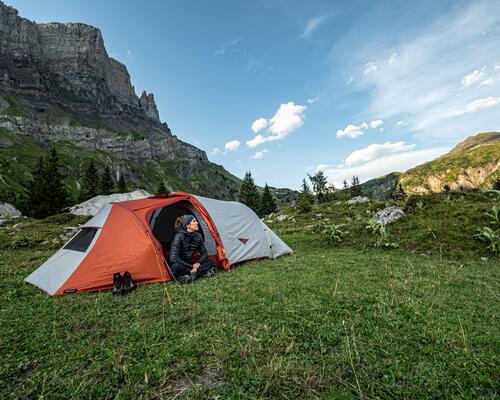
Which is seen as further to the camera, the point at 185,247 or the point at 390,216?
the point at 390,216

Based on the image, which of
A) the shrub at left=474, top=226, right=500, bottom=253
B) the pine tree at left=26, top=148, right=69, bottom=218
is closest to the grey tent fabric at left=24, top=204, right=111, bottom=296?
the shrub at left=474, top=226, right=500, bottom=253

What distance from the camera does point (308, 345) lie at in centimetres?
411

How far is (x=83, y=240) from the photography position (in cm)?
849

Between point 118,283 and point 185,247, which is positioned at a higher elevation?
point 185,247

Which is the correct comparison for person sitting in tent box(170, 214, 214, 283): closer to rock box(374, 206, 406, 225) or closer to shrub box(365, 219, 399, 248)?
shrub box(365, 219, 399, 248)

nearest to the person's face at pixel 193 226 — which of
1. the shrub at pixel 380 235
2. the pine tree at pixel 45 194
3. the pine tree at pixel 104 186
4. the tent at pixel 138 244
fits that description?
the tent at pixel 138 244

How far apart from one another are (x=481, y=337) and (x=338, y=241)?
9.88 metres

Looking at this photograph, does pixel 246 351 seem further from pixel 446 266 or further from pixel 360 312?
pixel 446 266

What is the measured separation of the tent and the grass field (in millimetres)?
672

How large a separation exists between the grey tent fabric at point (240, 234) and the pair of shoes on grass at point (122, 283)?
369 centimetres

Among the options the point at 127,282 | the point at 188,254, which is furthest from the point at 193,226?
the point at 127,282

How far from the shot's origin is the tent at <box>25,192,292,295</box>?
7703mm

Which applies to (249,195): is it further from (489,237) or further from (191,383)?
(191,383)

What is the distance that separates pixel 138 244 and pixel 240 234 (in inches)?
166
